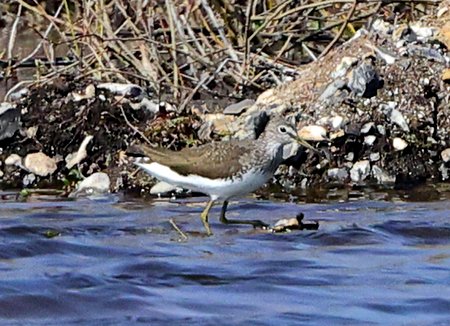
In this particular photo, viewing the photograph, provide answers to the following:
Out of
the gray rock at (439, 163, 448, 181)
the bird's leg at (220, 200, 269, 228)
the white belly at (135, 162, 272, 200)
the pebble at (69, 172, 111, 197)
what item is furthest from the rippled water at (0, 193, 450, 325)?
the gray rock at (439, 163, 448, 181)

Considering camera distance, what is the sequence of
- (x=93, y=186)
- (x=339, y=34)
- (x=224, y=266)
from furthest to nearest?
(x=339, y=34)
(x=93, y=186)
(x=224, y=266)

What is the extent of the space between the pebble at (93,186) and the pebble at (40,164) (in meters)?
0.57

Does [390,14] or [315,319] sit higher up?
[390,14]

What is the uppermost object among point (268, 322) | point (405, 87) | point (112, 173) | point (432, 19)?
point (432, 19)

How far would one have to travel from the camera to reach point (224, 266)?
6.55 metres

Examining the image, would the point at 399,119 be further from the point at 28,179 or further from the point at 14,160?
the point at 14,160

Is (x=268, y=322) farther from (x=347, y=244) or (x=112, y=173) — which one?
(x=112, y=173)

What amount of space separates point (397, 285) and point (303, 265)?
68 cm

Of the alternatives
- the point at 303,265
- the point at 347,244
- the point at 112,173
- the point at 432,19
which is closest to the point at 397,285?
the point at 303,265

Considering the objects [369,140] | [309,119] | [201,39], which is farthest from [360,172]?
[201,39]

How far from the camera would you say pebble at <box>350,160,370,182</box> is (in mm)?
9688

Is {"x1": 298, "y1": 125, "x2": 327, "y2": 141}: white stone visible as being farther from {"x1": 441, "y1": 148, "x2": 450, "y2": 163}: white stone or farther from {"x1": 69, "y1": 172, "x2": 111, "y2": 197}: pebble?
{"x1": 69, "y1": 172, "x2": 111, "y2": 197}: pebble

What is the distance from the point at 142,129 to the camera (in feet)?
34.0

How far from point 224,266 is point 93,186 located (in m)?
3.24
